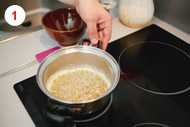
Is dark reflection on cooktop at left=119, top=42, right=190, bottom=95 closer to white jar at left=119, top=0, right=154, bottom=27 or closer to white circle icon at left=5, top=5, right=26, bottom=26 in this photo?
white jar at left=119, top=0, right=154, bottom=27

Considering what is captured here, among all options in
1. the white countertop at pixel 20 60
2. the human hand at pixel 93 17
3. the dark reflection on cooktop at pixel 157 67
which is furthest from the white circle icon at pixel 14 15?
the dark reflection on cooktop at pixel 157 67

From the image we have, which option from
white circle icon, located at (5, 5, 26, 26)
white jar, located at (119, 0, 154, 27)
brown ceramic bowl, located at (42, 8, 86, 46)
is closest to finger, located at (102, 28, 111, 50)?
brown ceramic bowl, located at (42, 8, 86, 46)

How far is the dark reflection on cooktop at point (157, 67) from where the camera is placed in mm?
598

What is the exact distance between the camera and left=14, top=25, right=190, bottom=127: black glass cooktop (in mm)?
502

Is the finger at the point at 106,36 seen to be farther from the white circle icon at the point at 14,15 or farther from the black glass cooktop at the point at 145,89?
the white circle icon at the point at 14,15

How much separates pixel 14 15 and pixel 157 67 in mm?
914

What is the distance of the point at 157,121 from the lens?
50 centimetres

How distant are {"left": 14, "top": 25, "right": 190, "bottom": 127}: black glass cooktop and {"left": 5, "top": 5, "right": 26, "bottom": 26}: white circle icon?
0.64m

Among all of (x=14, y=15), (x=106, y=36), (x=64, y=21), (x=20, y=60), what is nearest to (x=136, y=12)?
(x=106, y=36)

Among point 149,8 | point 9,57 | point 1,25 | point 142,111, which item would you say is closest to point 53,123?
point 142,111

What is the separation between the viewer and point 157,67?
67cm

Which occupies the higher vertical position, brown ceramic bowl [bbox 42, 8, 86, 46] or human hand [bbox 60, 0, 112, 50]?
human hand [bbox 60, 0, 112, 50]

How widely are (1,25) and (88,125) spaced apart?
960mm

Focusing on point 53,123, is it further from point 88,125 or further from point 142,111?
point 142,111
